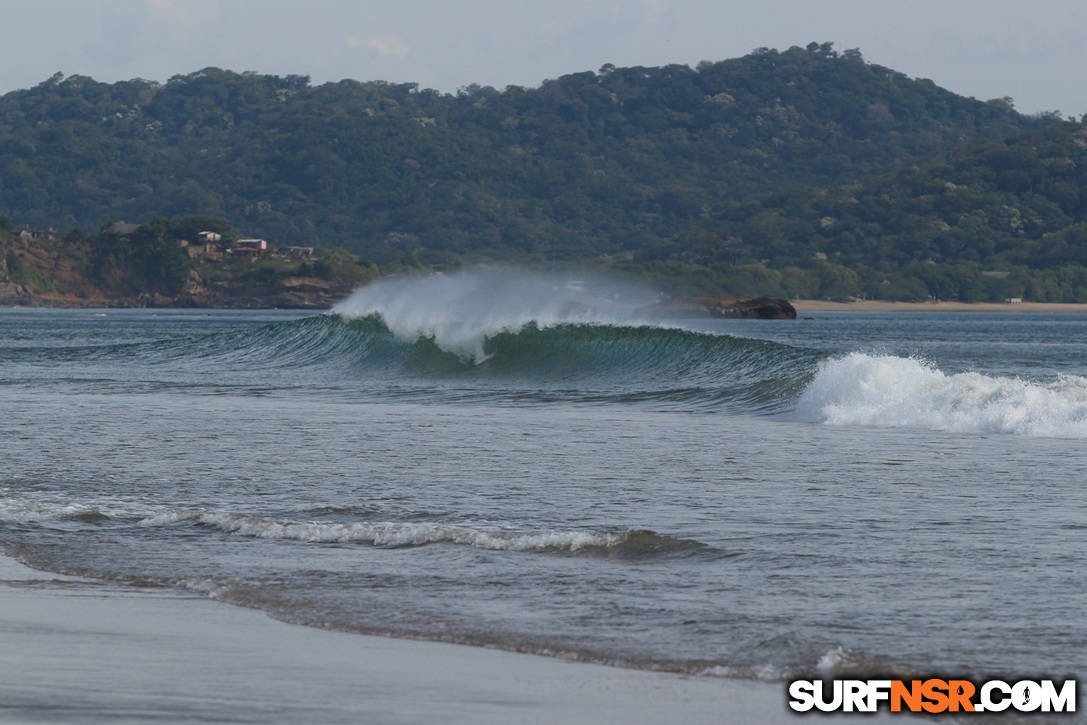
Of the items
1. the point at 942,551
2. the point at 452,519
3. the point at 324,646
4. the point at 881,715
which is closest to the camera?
the point at 881,715

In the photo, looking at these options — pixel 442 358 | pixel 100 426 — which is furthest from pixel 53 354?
pixel 100 426

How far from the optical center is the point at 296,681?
699 centimetres

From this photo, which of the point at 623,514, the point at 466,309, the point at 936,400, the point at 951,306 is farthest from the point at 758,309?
the point at 623,514

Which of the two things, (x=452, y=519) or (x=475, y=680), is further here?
(x=452, y=519)

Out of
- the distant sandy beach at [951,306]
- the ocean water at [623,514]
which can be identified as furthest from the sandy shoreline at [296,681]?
the distant sandy beach at [951,306]

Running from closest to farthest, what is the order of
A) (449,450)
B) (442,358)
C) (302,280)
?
1. (449,450)
2. (442,358)
3. (302,280)

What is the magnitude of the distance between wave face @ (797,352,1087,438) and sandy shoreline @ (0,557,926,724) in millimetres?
13318

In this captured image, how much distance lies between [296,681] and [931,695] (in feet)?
10.7

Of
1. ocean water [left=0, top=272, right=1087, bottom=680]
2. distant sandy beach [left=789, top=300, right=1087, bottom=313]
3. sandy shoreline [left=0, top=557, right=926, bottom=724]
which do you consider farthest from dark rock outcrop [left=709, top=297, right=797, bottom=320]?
sandy shoreline [left=0, top=557, right=926, bottom=724]

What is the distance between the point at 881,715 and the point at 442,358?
3323 cm

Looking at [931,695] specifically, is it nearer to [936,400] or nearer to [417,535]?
[417,535]

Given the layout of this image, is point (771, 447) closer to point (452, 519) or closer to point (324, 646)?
point (452, 519)

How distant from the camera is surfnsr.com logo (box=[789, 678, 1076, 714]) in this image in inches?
258

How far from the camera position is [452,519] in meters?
11.6
